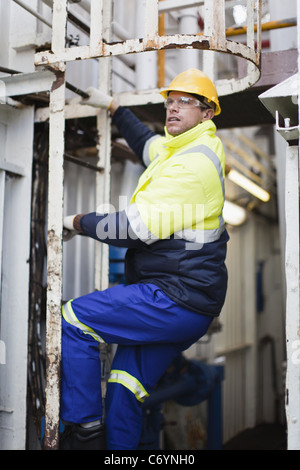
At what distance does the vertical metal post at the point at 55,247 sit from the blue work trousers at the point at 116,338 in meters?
0.07

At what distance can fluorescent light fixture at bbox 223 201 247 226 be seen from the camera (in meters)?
8.08

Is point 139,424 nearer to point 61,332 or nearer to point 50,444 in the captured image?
point 50,444

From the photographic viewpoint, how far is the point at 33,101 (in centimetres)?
405

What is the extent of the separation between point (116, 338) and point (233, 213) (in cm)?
535

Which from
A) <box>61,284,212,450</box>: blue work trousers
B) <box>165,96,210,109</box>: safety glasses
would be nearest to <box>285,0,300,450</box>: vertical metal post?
<box>61,284,212,450</box>: blue work trousers

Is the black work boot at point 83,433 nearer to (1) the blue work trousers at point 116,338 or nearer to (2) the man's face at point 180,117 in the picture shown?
(1) the blue work trousers at point 116,338

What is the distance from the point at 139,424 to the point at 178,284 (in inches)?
39.7

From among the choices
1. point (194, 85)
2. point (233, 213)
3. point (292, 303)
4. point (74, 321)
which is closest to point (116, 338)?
point (74, 321)

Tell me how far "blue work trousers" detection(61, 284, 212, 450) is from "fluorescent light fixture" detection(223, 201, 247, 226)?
479 centimetres

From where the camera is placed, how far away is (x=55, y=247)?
3.25 metres

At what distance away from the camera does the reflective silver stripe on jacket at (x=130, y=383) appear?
342 centimetres

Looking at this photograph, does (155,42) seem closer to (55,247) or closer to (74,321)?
(55,247)

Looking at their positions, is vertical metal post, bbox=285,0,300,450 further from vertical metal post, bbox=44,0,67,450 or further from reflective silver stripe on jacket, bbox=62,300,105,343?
vertical metal post, bbox=44,0,67,450
